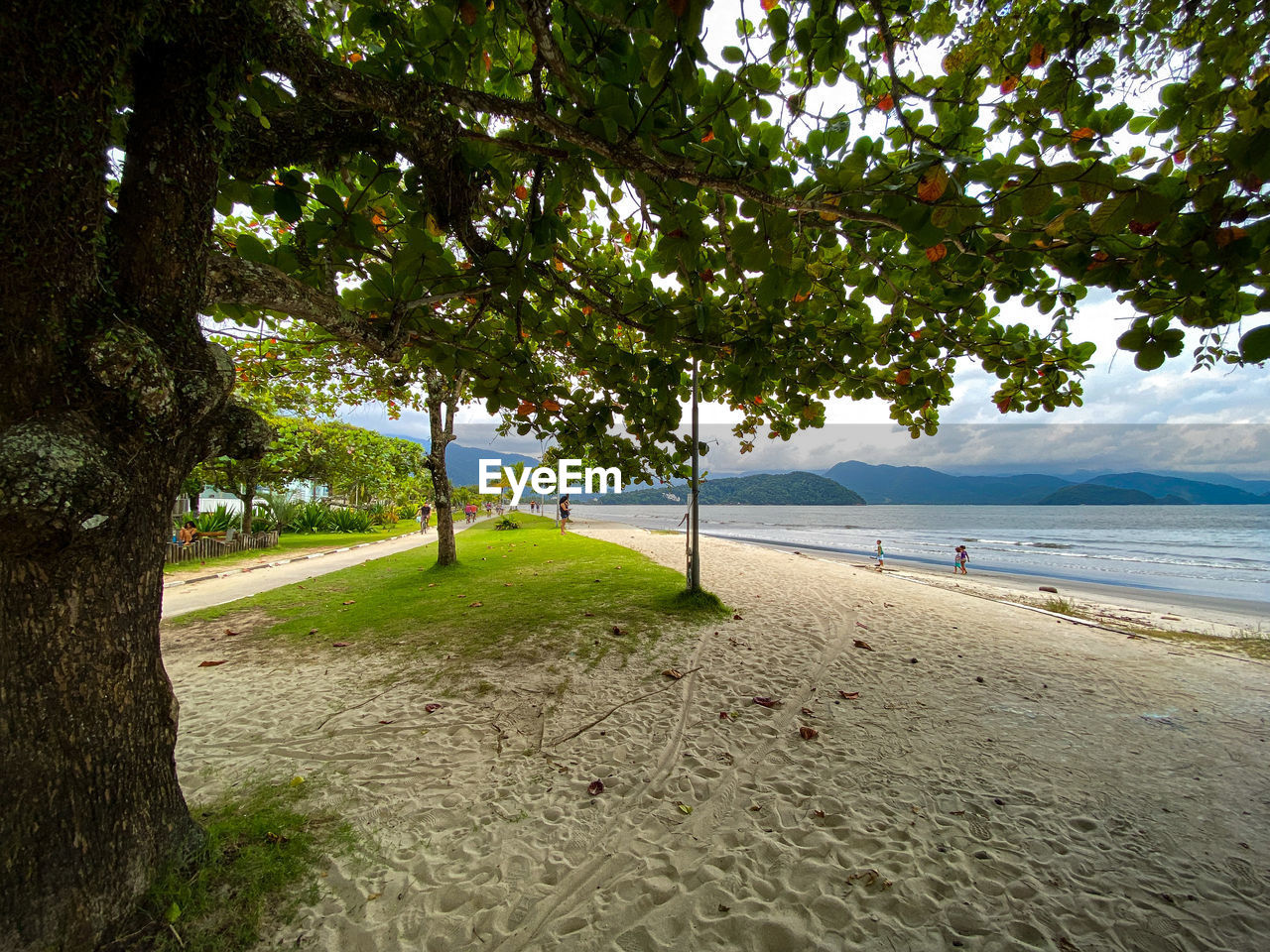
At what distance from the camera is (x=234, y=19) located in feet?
6.31

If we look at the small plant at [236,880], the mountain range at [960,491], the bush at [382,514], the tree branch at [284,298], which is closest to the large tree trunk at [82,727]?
the small plant at [236,880]

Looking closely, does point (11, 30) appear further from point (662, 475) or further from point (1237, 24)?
A: point (1237, 24)

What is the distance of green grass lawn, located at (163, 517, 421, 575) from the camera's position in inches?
512

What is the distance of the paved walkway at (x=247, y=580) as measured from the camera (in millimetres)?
8655

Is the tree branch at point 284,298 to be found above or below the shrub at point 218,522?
above

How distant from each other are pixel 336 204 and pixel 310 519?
84.9ft

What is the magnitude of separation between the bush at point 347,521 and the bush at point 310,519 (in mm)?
274

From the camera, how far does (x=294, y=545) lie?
1794 cm

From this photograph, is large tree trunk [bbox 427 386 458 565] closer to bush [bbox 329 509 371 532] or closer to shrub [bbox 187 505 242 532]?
shrub [bbox 187 505 242 532]

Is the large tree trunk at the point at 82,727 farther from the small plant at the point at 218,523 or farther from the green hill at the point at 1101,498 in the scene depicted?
the green hill at the point at 1101,498

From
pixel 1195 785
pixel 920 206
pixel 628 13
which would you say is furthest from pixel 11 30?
pixel 1195 785

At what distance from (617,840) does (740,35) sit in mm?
4514

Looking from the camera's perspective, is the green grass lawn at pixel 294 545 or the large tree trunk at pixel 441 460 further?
the green grass lawn at pixel 294 545

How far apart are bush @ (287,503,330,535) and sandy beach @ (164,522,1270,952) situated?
63.5 ft
